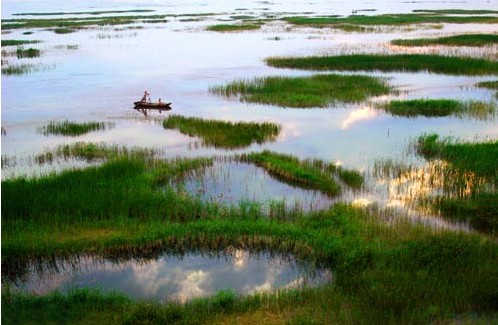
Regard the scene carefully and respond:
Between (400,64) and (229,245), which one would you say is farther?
(400,64)

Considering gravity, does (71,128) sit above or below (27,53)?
below

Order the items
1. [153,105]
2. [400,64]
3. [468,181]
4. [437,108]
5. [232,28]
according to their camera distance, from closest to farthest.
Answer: [468,181], [437,108], [153,105], [400,64], [232,28]

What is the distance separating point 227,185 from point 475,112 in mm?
13447

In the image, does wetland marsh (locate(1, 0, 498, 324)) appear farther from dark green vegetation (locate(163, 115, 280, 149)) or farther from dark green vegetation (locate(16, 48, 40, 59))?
dark green vegetation (locate(16, 48, 40, 59))

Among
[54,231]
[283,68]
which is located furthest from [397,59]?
[54,231]

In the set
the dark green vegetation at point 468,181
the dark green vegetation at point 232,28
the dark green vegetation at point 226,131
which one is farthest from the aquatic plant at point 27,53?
the dark green vegetation at point 468,181

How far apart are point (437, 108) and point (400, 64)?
11.3 meters

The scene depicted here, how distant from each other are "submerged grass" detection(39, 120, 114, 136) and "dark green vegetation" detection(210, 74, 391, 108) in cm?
798

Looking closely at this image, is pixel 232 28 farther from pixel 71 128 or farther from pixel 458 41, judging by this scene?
pixel 71 128

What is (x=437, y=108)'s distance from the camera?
80.2ft

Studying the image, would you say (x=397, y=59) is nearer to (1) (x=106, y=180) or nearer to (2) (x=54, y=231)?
(1) (x=106, y=180)

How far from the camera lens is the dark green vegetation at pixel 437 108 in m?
23.7

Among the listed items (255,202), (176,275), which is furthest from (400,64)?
(176,275)

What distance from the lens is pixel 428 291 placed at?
8969 millimetres
